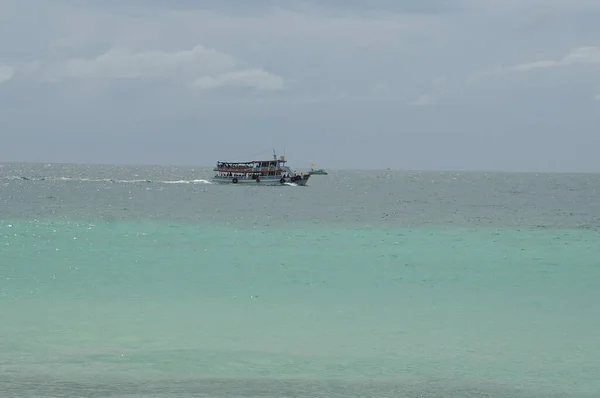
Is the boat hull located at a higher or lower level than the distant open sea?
higher

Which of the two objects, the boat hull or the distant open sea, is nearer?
the distant open sea

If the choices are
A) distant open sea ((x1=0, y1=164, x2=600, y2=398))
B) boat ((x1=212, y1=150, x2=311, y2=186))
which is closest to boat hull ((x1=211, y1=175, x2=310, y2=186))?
boat ((x1=212, y1=150, x2=311, y2=186))

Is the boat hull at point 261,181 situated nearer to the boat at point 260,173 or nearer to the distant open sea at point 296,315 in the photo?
the boat at point 260,173

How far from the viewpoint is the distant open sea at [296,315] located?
1439 centimetres

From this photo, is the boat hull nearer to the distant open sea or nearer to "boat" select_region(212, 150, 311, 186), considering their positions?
"boat" select_region(212, 150, 311, 186)

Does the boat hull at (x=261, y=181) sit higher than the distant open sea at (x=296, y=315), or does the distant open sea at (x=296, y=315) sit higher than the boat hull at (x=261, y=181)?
the boat hull at (x=261, y=181)

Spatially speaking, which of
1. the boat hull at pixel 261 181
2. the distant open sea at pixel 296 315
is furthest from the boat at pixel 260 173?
the distant open sea at pixel 296 315

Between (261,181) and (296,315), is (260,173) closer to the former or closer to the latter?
(261,181)

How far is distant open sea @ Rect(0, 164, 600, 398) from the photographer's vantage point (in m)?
14.4

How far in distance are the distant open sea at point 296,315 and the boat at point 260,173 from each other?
74.0 m

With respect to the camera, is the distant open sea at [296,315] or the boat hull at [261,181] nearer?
the distant open sea at [296,315]

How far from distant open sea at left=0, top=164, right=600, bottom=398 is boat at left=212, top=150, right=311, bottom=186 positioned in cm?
7403

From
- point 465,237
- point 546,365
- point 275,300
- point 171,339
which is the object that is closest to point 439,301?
point 275,300

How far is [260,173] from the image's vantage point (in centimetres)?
11825
